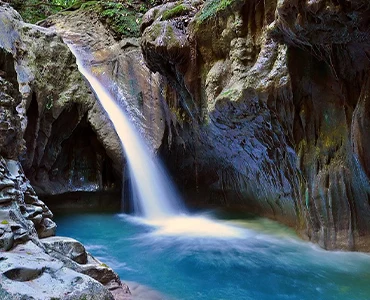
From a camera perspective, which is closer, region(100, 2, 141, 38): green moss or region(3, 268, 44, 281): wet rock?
region(3, 268, 44, 281): wet rock

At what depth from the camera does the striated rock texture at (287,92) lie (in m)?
4.87

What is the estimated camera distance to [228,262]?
635 centimetres

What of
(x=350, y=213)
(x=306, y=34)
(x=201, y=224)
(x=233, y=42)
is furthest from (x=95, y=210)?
(x=306, y=34)

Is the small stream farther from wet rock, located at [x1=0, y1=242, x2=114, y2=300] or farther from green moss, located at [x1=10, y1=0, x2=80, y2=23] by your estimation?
green moss, located at [x1=10, y1=0, x2=80, y2=23]

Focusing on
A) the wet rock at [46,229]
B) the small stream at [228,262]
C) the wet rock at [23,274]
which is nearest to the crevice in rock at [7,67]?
the wet rock at [46,229]

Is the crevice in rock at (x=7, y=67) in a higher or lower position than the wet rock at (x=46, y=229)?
higher

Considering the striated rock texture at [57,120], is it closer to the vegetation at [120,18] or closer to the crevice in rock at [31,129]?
the crevice in rock at [31,129]

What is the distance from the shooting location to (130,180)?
11453 mm

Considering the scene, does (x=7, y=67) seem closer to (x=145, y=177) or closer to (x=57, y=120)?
(x=57, y=120)

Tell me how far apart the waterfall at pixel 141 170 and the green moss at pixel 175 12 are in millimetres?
4216

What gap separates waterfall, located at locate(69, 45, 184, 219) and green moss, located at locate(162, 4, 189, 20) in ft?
13.8

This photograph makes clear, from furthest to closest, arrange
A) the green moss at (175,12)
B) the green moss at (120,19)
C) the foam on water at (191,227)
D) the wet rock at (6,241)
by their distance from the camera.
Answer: the green moss at (120,19) < the foam on water at (191,227) < the green moss at (175,12) < the wet rock at (6,241)

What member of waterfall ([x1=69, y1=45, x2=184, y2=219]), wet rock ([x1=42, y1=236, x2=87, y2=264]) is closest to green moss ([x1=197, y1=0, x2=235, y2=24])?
waterfall ([x1=69, y1=45, x2=184, y2=219])

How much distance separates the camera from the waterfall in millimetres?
11273
